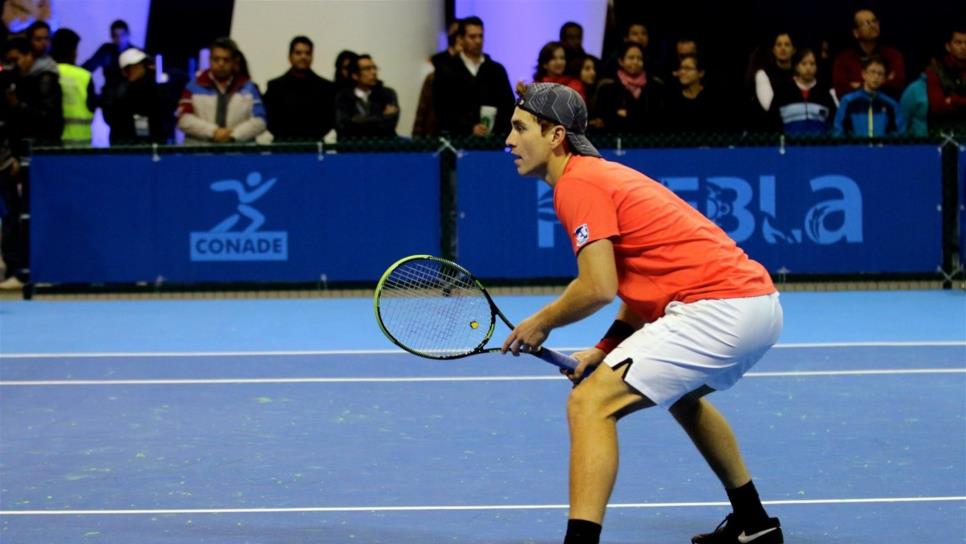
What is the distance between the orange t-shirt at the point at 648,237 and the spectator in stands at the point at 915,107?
1003 centimetres

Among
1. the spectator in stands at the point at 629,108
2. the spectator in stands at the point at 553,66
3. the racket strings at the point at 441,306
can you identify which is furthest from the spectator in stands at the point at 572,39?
the racket strings at the point at 441,306

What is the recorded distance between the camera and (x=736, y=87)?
14.9 meters

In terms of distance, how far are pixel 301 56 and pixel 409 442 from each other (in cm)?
736

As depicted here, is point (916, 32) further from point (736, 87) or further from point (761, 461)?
point (761, 461)

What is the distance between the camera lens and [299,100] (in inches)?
580

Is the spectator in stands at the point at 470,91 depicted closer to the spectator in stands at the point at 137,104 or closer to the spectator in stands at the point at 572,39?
the spectator in stands at the point at 572,39

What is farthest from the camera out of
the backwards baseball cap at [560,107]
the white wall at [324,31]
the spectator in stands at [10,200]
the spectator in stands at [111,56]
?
the white wall at [324,31]

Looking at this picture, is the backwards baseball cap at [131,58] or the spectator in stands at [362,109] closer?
the spectator in stands at [362,109]

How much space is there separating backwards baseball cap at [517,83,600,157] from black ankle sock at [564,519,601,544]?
1202 mm

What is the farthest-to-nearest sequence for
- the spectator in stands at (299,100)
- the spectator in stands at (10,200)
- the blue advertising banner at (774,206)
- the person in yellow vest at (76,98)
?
the person in yellow vest at (76,98) < the spectator in stands at (299,100) < the spectator in stands at (10,200) < the blue advertising banner at (774,206)

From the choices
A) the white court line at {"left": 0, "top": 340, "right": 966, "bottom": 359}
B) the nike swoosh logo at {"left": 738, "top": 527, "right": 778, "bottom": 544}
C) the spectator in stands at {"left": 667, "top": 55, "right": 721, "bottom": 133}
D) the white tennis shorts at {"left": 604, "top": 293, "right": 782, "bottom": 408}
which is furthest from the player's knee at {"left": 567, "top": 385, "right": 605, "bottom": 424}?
the spectator in stands at {"left": 667, "top": 55, "right": 721, "bottom": 133}

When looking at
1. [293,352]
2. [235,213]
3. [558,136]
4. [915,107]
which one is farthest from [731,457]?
[915,107]

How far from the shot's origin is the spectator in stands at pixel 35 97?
575 inches

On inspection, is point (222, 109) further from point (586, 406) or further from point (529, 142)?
point (586, 406)
